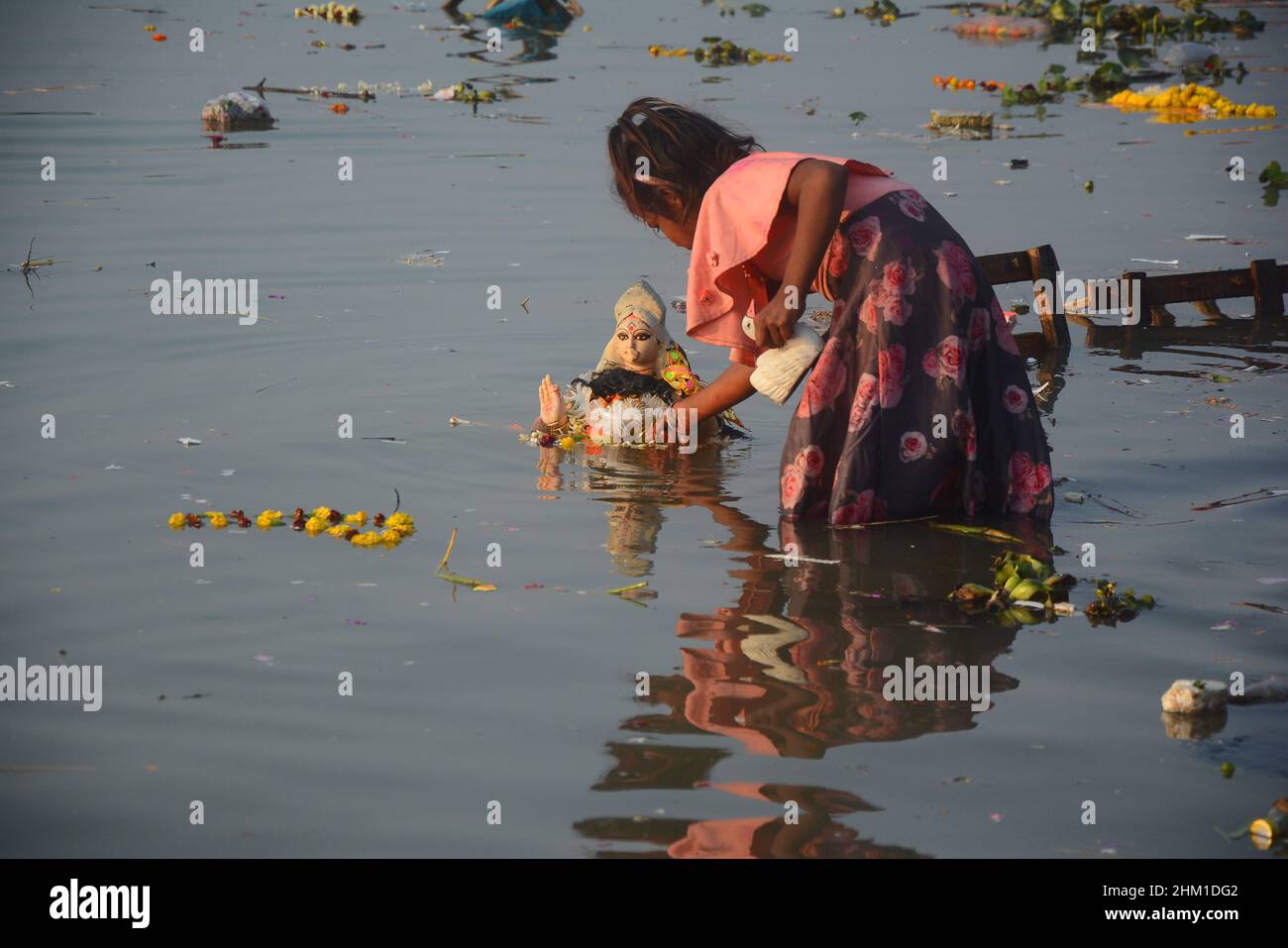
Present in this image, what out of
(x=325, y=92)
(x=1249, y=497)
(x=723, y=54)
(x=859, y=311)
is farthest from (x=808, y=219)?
(x=723, y=54)

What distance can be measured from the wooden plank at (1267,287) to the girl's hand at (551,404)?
189 inches

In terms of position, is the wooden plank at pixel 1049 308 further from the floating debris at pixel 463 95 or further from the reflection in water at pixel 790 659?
the floating debris at pixel 463 95

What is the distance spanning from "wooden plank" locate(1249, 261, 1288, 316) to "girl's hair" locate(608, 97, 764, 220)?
4.97m

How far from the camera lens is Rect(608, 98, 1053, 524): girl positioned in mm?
Answer: 5449

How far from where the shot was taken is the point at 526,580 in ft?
18.1

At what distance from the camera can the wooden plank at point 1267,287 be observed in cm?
924

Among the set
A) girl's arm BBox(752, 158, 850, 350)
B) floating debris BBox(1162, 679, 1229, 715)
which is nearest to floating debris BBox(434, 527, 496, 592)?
girl's arm BBox(752, 158, 850, 350)

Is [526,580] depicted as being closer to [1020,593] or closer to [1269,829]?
[1020,593]

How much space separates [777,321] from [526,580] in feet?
4.44

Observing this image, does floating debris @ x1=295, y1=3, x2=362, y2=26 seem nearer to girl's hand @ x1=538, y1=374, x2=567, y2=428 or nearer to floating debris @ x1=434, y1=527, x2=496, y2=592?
girl's hand @ x1=538, y1=374, x2=567, y2=428

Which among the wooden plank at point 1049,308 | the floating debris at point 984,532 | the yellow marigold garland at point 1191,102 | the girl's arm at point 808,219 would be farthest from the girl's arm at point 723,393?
the yellow marigold garland at point 1191,102

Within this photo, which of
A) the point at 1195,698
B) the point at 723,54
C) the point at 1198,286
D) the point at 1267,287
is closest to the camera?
the point at 1195,698

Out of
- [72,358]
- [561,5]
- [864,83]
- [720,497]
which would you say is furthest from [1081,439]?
[561,5]
